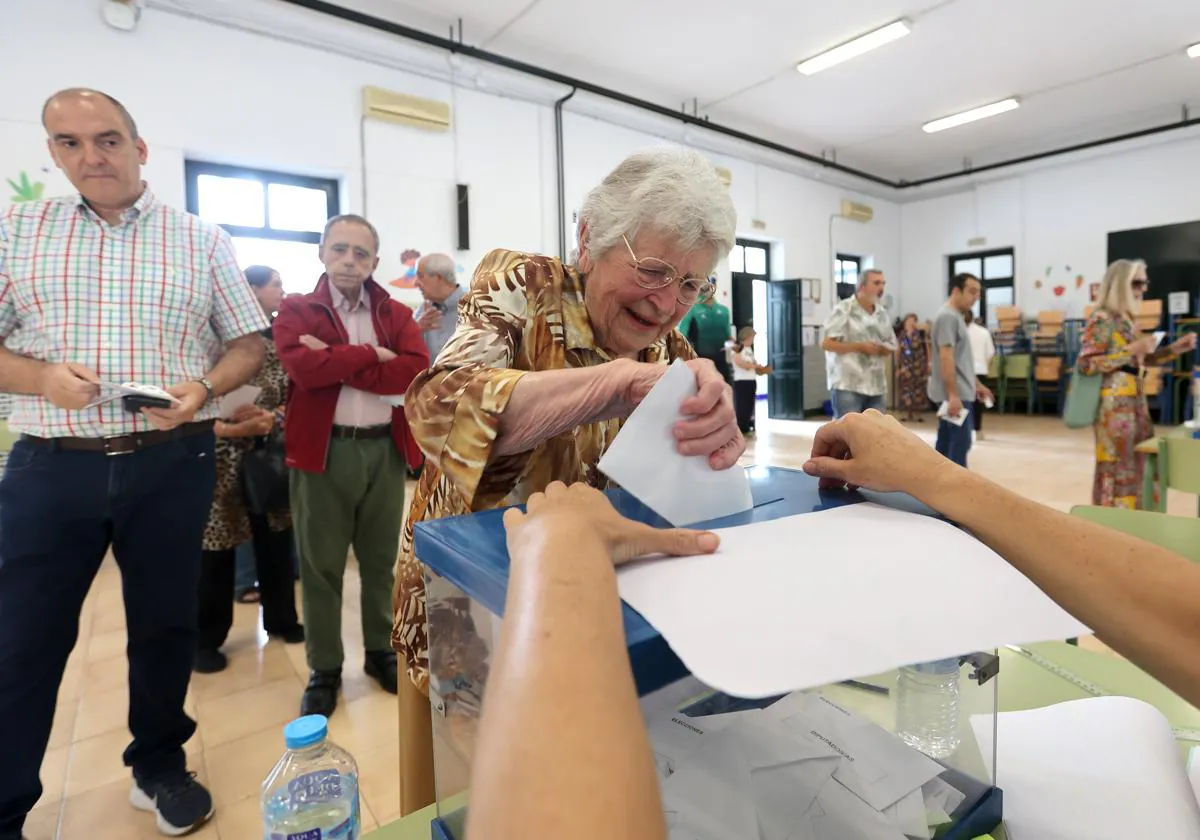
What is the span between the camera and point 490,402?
2.49 feet

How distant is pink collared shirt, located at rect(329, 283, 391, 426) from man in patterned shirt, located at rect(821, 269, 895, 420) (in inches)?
117

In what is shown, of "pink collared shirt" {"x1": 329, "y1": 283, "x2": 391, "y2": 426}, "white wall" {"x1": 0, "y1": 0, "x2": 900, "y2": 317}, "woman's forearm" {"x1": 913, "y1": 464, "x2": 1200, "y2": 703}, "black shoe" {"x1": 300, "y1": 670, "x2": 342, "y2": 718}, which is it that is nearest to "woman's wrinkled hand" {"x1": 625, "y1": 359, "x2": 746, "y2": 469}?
"woman's forearm" {"x1": 913, "y1": 464, "x2": 1200, "y2": 703}

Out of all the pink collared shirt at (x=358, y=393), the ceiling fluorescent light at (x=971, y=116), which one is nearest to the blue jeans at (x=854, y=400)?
the pink collared shirt at (x=358, y=393)

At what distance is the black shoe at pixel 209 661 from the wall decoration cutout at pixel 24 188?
334cm

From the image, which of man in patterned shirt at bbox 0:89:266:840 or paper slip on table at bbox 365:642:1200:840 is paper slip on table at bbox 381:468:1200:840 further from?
man in patterned shirt at bbox 0:89:266:840

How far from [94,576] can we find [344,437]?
841mm

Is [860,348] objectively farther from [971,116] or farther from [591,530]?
[971,116]

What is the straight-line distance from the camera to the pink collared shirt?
7.54 ft

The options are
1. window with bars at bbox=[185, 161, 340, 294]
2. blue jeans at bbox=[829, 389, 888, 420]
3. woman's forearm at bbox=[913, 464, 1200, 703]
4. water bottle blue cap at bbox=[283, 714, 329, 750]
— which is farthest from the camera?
window with bars at bbox=[185, 161, 340, 294]

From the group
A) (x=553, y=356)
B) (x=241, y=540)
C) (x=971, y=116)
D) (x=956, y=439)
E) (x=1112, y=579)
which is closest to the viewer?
(x=1112, y=579)

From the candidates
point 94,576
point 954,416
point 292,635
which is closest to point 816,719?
point 94,576

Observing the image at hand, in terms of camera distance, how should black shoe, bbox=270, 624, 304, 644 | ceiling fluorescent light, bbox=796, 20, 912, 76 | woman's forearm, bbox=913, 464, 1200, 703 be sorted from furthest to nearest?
1. ceiling fluorescent light, bbox=796, 20, 912, 76
2. black shoe, bbox=270, 624, 304, 644
3. woman's forearm, bbox=913, 464, 1200, 703

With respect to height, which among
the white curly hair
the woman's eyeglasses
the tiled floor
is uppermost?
the white curly hair

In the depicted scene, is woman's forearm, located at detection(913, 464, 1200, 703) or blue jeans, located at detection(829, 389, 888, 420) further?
blue jeans, located at detection(829, 389, 888, 420)
